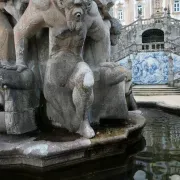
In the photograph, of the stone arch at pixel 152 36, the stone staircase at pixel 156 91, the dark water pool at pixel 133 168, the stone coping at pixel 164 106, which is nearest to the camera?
the dark water pool at pixel 133 168

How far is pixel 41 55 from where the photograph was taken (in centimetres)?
340

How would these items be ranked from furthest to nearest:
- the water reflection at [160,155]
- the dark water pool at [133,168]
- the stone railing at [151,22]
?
the stone railing at [151,22] → the water reflection at [160,155] → the dark water pool at [133,168]

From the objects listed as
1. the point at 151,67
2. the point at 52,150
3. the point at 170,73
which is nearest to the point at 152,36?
the point at 151,67

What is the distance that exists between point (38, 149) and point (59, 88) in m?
0.81

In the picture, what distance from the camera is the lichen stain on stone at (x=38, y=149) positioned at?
2379 millimetres

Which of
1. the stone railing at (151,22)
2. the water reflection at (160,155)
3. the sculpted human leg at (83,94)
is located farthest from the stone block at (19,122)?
the stone railing at (151,22)

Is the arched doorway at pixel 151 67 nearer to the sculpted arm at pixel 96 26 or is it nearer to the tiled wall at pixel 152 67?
the tiled wall at pixel 152 67

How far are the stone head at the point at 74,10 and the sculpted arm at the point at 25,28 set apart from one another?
39 centimetres

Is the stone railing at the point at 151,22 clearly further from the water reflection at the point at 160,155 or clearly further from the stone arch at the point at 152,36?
the water reflection at the point at 160,155

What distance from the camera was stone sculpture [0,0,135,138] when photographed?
277 cm

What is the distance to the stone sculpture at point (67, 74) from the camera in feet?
9.09

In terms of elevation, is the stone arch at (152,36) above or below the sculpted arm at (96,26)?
above

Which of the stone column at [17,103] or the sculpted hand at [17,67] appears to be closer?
the stone column at [17,103]

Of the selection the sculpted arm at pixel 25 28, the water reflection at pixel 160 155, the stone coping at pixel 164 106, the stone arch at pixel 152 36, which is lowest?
the stone coping at pixel 164 106
